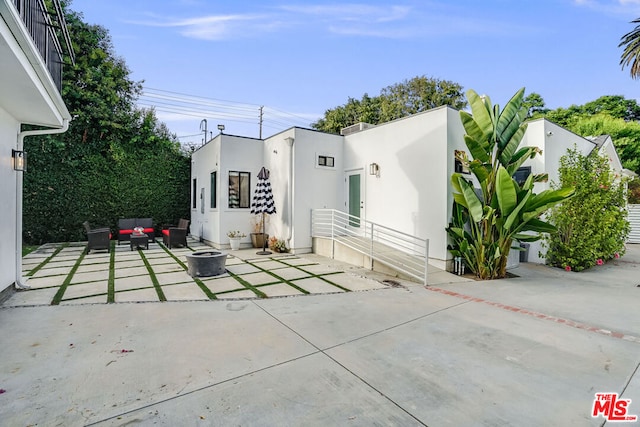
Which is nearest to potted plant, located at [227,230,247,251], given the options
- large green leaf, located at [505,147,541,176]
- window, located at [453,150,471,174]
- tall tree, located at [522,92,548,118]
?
window, located at [453,150,471,174]

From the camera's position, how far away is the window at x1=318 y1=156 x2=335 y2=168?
34.5ft

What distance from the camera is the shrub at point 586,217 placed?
27.0 ft

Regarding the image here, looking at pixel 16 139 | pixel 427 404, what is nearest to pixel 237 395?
pixel 427 404

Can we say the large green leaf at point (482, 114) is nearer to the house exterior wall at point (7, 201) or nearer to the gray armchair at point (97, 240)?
the house exterior wall at point (7, 201)

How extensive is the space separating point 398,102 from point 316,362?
24.2 meters

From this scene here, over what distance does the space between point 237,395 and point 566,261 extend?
9722 mm

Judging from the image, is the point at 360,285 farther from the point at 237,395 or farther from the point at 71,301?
the point at 71,301

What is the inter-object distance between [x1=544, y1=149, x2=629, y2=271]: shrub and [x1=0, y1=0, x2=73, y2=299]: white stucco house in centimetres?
1088

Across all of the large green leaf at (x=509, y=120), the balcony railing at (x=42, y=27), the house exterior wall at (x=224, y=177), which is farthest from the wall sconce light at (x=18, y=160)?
the large green leaf at (x=509, y=120)

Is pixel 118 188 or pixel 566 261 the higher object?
pixel 118 188

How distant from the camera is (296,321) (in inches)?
166

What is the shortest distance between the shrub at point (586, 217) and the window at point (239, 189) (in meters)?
9.83

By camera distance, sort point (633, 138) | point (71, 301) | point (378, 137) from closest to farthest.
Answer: point (71, 301) → point (378, 137) → point (633, 138)

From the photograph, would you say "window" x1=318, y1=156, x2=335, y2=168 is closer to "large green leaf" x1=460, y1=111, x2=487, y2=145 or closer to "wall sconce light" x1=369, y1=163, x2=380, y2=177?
"wall sconce light" x1=369, y1=163, x2=380, y2=177
